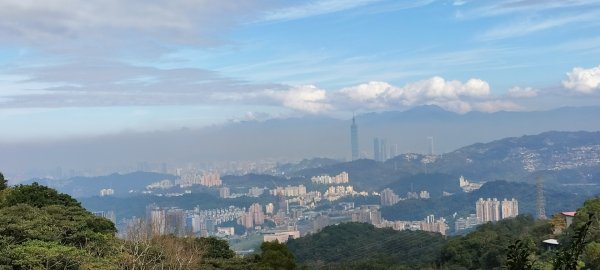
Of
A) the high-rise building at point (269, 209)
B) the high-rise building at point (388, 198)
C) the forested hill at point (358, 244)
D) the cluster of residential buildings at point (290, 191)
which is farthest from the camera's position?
the cluster of residential buildings at point (290, 191)

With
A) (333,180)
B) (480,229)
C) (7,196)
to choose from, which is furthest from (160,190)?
(7,196)

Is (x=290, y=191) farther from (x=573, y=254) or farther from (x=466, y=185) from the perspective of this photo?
(x=573, y=254)

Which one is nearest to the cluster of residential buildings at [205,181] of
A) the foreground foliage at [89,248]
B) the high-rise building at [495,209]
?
the high-rise building at [495,209]

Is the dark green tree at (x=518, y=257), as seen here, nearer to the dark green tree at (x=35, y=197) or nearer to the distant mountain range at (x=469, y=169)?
the dark green tree at (x=35, y=197)

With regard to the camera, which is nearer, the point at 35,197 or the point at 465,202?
the point at 35,197

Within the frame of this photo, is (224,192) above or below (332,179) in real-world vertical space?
below

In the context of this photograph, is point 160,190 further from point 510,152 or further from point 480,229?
point 480,229

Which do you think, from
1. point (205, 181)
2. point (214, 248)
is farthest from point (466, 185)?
point (214, 248)

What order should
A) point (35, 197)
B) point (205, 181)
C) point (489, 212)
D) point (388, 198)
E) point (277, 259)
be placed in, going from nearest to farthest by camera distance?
1. point (277, 259)
2. point (35, 197)
3. point (489, 212)
4. point (388, 198)
5. point (205, 181)

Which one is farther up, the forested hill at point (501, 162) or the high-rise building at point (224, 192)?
the forested hill at point (501, 162)

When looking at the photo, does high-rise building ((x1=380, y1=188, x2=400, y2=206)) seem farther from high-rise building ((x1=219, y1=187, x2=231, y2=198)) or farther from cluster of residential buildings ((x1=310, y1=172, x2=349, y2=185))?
high-rise building ((x1=219, y1=187, x2=231, y2=198))

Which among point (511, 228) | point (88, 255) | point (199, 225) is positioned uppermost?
point (88, 255)
